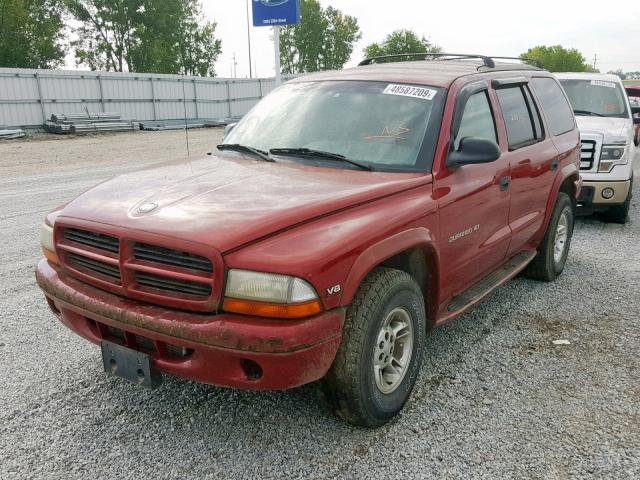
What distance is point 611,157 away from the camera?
287 inches

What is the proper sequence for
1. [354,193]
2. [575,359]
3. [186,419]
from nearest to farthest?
[354,193] < [186,419] < [575,359]

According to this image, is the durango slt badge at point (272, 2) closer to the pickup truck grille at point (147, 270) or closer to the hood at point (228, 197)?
the hood at point (228, 197)

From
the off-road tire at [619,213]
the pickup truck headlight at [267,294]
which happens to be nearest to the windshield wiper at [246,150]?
the pickup truck headlight at [267,294]

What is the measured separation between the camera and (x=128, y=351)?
2615mm

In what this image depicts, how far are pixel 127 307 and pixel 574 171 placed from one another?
433 centimetres

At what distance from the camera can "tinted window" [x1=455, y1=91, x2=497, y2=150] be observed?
3643mm

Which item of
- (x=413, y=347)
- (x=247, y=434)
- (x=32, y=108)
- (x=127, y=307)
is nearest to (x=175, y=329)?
(x=127, y=307)

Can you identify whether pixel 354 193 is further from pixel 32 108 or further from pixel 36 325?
pixel 32 108

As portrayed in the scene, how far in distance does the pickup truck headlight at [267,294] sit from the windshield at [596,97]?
750 cm

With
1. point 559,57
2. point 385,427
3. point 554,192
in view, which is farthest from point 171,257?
point 559,57

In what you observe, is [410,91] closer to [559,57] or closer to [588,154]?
[588,154]

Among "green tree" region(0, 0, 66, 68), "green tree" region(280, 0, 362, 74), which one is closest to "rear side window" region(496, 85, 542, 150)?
"green tree" region(0, 0, 66, 68)

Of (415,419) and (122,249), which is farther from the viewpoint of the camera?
(415,419)

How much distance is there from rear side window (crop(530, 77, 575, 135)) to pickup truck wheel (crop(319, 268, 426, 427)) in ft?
8.98
